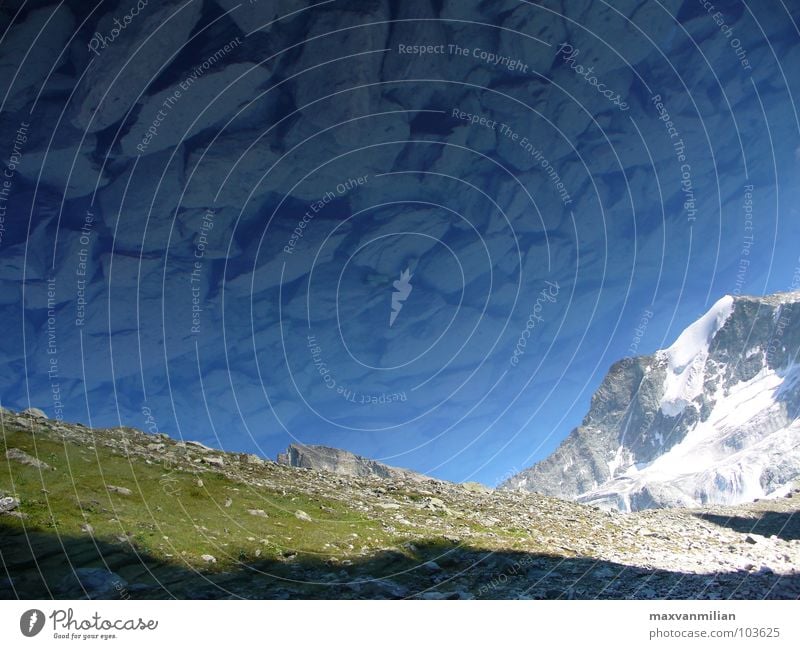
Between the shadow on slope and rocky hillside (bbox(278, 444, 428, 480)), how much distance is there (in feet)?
418

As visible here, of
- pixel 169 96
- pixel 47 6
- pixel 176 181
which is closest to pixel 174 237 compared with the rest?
pixel 176 181

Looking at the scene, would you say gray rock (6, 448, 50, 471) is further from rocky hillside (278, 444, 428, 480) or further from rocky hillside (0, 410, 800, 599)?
rocky hillside (278, 444, 428, 480)

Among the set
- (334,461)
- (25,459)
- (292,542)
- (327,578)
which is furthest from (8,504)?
(334,461)

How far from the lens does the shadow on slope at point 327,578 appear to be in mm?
17594

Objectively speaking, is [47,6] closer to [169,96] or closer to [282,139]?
[169,96]

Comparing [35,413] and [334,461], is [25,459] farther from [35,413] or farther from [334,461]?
[334,461]

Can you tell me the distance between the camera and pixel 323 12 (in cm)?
3309

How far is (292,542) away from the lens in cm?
2378

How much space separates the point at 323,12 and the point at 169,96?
12.4 meters

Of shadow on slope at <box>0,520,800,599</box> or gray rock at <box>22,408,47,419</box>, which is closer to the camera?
shadow on slope at <box>0,520,800,599</box>

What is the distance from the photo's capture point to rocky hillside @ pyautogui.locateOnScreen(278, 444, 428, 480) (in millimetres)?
158000

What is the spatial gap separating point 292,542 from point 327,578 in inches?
192

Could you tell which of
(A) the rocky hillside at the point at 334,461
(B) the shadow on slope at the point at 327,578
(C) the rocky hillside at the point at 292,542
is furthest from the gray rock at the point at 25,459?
(A) the rocky hillside at the point at 334,461

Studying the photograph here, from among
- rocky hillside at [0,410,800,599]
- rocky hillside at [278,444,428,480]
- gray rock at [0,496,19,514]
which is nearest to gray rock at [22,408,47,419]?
rocky hillside at [0,410,800,599]
